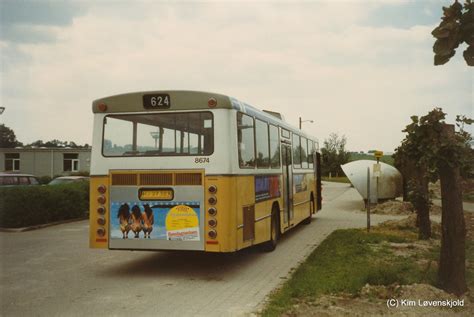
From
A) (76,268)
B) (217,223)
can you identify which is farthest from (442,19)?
(76,268)

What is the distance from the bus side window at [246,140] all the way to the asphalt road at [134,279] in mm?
1966

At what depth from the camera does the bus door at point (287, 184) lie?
514 inches

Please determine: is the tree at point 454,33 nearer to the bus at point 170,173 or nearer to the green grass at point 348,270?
the green grass at point 348,270

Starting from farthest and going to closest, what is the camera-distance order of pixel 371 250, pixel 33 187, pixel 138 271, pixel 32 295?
pixel 33 187 < pixel 371 250 < pixel 138 271 < pixel 32 295

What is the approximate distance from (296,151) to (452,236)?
303 inches

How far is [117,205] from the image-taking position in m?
9.15

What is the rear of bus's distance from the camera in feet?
29.0

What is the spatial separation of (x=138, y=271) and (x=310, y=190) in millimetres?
8961

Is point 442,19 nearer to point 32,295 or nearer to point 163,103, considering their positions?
point 163,103

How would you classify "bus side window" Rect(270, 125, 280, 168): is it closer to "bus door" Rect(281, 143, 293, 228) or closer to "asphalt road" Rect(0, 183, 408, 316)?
"bus door" Rect(281, 143, 293, 228)

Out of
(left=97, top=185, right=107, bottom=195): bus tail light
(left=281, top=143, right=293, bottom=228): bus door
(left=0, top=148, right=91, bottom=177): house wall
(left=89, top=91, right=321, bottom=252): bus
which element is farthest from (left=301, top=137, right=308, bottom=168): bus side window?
(left=0, top=148, right=91, bottom=177): house wall

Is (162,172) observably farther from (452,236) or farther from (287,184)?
(287,184)

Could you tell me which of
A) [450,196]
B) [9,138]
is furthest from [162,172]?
[9,138]

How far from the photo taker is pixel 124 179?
30.1 ft
